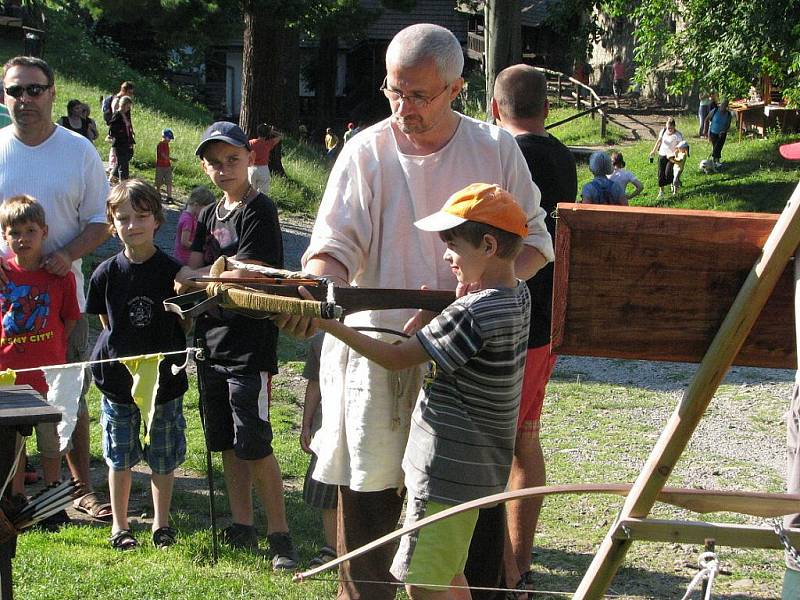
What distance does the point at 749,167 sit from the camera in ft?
68.2

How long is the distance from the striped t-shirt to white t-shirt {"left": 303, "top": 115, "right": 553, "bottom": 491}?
15 centimetres

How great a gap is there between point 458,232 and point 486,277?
16cm

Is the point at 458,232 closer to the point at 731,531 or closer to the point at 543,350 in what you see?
the point at 731,531

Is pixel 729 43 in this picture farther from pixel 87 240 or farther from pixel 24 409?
pixel 24 409

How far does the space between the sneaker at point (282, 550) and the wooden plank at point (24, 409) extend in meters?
1.39

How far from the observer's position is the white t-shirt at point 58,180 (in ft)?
16.5

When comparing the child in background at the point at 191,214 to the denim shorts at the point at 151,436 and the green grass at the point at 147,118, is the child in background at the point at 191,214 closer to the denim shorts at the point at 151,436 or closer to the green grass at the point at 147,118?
the denim shorts at the point at 151,436

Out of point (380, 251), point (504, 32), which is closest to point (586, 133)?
point (504, 32)

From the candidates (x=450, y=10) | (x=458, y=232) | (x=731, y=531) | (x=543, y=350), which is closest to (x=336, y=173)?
(x=458, y=232)

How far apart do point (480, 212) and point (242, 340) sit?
2.01m

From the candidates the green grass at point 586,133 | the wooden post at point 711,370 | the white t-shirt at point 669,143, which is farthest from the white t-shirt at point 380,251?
the green grass at point 586,133

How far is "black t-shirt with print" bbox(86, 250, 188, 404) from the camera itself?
475 cm

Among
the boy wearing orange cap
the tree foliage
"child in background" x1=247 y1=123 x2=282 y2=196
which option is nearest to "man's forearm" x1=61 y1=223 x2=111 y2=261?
the boy wearing orange cap

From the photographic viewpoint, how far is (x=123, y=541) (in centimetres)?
475
